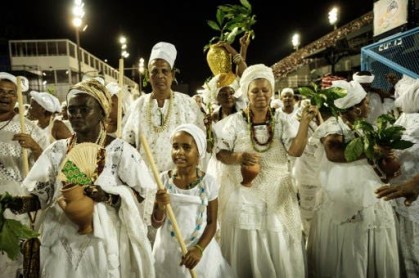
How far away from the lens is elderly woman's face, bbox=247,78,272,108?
12.5 ft

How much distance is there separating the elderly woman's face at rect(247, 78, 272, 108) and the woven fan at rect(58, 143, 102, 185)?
72.5 inches

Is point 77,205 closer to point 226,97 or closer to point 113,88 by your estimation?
point 113,88

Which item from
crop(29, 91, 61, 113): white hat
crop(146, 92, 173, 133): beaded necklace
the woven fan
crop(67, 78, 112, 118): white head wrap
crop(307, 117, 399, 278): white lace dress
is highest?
crop(29, 91, 61, 113): white hat

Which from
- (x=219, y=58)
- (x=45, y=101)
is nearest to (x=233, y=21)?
(x=219, y=58)

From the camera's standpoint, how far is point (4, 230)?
2.33 m

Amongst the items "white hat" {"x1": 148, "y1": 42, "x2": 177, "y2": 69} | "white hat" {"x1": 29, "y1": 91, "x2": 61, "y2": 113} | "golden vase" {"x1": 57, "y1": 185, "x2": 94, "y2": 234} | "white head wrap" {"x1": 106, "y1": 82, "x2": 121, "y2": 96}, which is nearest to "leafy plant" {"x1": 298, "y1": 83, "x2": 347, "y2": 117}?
"white hat" {"x1": 148, "y1": 42, "x2": 177, "y2": 69}

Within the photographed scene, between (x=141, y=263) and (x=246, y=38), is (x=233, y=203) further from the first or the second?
(x=246, y=38)

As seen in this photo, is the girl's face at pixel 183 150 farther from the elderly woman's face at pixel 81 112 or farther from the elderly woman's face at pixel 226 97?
the elderly woman's face at pixel 226 97

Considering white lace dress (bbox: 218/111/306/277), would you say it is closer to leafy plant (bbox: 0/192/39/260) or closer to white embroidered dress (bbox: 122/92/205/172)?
white embroidered dress (bbox: 122/92/205/172)

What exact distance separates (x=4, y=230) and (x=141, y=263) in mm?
1001

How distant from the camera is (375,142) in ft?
11.5

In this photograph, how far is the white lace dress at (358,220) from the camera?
12.0 ft

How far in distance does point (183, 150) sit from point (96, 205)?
0.94m

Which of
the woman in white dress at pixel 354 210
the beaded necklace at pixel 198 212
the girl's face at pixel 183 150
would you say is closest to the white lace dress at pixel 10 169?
the beaded necklace at pixel 198 212
